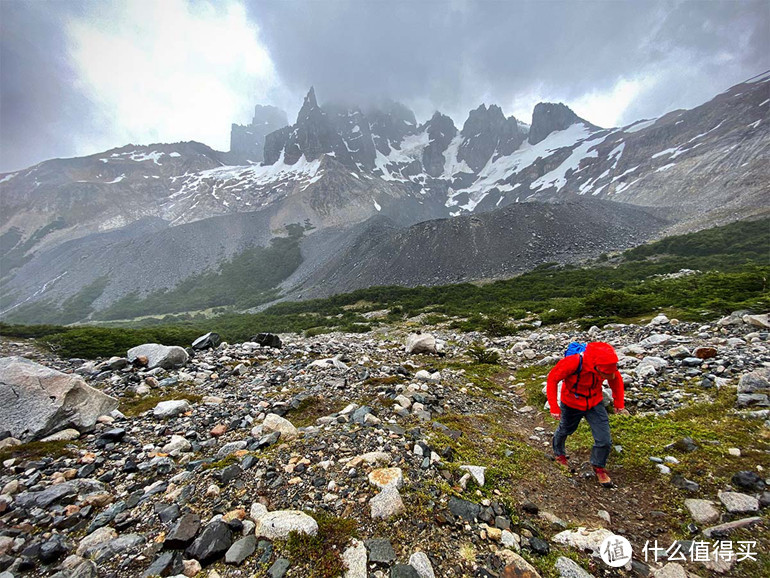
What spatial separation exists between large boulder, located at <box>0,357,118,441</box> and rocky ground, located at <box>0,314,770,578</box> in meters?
0.10

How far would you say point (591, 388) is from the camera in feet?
15.2

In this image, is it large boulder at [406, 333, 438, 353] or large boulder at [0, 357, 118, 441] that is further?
large boulder at [406, 333, 438, 353]

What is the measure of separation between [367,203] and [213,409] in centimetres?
13420

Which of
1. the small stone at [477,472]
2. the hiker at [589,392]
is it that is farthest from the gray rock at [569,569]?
the hiker at [589,392]

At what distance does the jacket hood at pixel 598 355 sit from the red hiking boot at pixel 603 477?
139 cm

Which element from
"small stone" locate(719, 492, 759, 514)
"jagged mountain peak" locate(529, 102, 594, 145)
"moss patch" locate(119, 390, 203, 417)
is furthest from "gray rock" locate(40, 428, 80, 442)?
"jagged mountain peak" locate(529, 102, 594, 145)

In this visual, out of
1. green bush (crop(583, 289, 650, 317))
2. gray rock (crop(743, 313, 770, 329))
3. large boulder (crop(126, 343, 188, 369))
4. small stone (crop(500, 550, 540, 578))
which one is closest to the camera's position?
small stone (crop(500, 550, 540, 578))

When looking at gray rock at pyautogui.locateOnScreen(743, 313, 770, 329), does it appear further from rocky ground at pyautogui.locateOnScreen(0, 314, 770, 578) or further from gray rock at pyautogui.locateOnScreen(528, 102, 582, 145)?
gray rock at pyautogui.locateOnScreen(528, 102, 582, 145)

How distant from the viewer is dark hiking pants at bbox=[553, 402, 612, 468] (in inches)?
174

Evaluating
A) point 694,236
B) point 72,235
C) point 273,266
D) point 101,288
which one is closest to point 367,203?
point 273,266

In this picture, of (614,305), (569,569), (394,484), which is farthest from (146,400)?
(614,305)

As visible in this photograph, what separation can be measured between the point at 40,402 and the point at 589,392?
9.06 metres

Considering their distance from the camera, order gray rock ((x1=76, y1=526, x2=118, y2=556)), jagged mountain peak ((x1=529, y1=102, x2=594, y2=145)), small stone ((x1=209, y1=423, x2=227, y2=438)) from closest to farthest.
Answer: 1. gray rock ((x1=76, y1=526, x2=118, y2=556))
2. small stone ((x1=209, y1=423, x2=227, y2=438))
3. jagged mountain peak ((x1=529, y1=102, x2=594, y2=145))

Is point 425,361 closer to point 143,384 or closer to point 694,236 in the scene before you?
point 143,384
